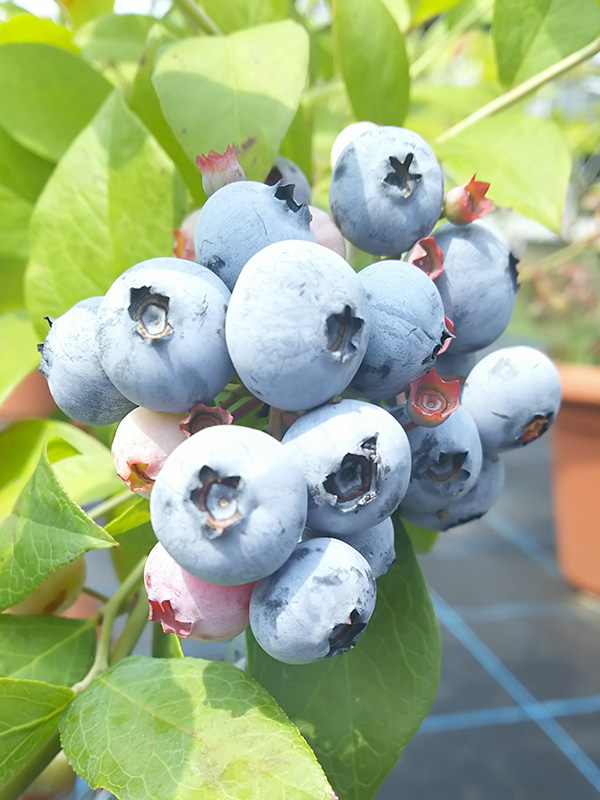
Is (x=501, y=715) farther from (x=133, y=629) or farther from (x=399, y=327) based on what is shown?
(x=399, y=327)

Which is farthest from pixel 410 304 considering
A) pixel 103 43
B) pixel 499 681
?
pixel 499 681

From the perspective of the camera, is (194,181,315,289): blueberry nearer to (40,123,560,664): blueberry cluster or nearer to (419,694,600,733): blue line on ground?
(40,123,560,664): blueberry cluster

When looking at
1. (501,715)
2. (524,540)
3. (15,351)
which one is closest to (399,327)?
(15,351)

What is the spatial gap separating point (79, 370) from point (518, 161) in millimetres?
305

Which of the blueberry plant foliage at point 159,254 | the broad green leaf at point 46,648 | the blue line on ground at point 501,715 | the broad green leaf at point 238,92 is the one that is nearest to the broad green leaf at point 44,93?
the blueberry plant foliage at point 159,254

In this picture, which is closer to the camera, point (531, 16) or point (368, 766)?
point (368, 766)

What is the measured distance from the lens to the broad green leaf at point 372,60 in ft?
1.59

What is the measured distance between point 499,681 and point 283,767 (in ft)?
3.93

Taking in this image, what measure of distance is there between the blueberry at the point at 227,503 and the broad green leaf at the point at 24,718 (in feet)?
0.50

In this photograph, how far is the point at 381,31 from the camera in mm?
496

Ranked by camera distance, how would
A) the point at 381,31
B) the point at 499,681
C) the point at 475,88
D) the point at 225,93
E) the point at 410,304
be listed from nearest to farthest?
the point at 410,304 → the point at 225,93 → the point at 381,31 → the point at 475,88 → the point at 499,681

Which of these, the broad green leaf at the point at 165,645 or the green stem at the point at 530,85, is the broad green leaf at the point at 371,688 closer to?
the broad green leaf at the point at 165,645

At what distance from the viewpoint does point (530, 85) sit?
52cm

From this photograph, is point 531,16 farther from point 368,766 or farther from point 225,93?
point 368,766
